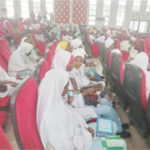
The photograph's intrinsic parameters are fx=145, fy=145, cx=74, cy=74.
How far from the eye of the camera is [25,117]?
0.77 m

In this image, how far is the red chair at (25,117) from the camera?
2.38ft

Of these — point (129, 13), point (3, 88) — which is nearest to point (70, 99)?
point (3, 88)

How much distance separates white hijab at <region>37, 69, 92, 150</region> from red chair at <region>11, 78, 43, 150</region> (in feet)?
0.14

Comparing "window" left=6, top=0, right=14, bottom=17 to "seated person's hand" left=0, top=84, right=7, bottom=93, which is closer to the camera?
"seated person's hand" left=0, top=84, right=7, bottom=93

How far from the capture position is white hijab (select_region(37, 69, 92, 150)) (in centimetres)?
86

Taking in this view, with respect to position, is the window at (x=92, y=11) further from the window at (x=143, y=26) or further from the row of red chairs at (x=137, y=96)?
the row of red chairs at (x=137, y=96)

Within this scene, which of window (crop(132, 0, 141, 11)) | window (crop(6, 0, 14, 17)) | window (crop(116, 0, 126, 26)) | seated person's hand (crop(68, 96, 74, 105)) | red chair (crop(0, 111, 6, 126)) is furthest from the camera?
window (crop(6, 0, 14, 17))

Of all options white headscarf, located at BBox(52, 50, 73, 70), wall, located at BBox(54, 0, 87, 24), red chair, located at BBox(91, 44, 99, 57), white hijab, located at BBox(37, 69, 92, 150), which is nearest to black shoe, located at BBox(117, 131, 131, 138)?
white hijab, located at BBox(37, 69, 92, 150)

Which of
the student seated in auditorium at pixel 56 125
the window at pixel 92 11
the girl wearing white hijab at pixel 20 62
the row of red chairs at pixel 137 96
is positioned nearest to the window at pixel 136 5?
the window at pixel 92 11

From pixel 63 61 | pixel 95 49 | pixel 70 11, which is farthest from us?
pixel 70 11

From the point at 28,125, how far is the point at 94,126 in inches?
28.7

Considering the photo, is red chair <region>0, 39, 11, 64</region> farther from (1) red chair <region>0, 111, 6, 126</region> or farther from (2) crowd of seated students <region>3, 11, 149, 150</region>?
(1) red chair <region>0, 111, 6, 126</region>

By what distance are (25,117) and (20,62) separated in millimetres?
2043

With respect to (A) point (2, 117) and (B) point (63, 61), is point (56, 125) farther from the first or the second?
(B) point (63, 61)
